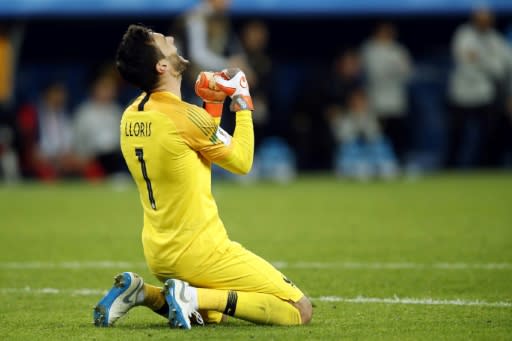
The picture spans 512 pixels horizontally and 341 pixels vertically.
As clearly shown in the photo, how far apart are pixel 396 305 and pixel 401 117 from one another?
12530 millimetres

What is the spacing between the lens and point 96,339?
6039 mm

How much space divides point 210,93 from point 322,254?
3.71m

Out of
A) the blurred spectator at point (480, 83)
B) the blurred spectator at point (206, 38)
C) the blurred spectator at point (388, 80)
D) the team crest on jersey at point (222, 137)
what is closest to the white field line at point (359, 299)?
the team crest on jersey at point (222, 137)

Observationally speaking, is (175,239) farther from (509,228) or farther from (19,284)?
(509,228)

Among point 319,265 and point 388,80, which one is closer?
point 319,265

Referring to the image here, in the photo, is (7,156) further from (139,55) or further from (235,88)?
(139,55)

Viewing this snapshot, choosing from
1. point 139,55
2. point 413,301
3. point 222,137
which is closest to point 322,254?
point 413,301

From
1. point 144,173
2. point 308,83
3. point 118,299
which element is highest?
point 144,173

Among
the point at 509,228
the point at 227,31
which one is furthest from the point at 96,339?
the point at 227,31

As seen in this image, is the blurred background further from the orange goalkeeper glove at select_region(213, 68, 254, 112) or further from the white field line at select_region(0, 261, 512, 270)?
the orange goalkeeper glove at select_region(213, 68, 254, 112)

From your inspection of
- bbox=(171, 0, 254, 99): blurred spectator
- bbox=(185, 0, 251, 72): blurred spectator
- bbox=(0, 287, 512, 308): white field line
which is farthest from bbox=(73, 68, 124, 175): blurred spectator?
bbox=(0, 287, 512, 308): white field line

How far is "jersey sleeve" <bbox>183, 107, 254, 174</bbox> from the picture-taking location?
6312 mm

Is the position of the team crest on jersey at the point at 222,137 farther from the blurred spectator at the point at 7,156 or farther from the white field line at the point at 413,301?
the blurred spectator at the point at 7,156

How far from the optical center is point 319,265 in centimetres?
927
